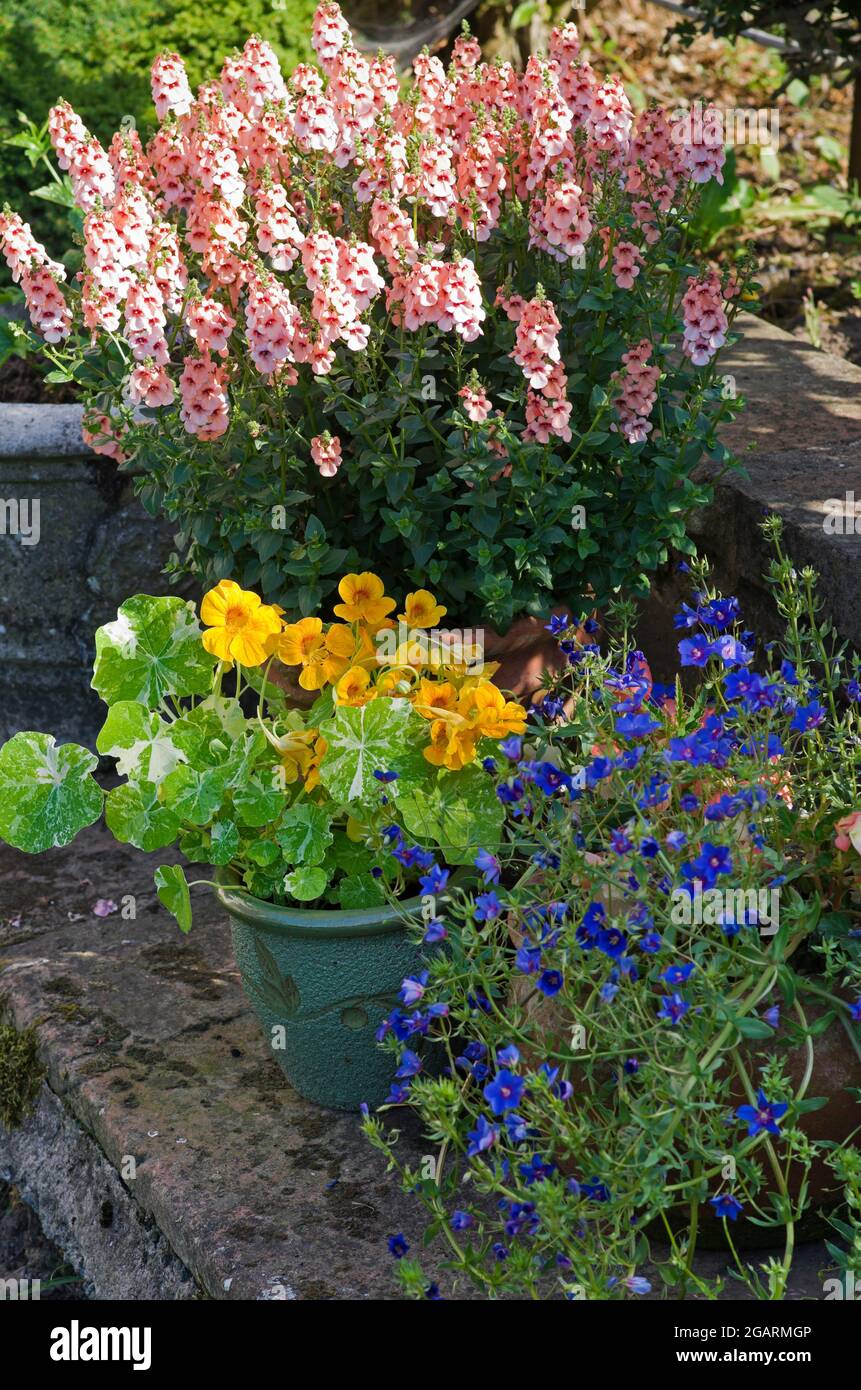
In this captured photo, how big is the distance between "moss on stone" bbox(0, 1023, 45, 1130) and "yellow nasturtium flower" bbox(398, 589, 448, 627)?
3.13 feet

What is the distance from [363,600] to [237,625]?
21 cm

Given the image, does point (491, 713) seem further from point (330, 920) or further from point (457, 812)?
point (330, 920)

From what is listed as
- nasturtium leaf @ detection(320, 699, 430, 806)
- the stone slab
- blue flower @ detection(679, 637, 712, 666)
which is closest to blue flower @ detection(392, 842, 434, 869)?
nasturtium leaf @ detection(320, 699, 430, 806)

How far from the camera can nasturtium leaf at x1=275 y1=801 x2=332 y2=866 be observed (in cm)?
221

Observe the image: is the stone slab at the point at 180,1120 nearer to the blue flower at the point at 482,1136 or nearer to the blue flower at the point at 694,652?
the blue flower at the point at 482,1136

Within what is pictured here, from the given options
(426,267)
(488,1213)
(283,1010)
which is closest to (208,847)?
(283,1010)

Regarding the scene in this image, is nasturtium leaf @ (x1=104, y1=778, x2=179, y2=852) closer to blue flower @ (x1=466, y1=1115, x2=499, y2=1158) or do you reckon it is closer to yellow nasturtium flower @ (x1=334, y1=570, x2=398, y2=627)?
yellow nasturtium flower @ (x1=334, y1=570, x2=398, y2=627)

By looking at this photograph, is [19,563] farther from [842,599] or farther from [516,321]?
[842,599]

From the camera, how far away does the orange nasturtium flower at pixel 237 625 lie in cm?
227

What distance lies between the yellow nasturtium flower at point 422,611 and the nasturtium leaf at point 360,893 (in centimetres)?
39

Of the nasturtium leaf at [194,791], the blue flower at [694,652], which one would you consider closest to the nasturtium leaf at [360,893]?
the nasturtium leaf at [194,791]

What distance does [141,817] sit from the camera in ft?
7.50

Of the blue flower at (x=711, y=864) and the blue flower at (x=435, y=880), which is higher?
the blue flower at (x=711, y=864)

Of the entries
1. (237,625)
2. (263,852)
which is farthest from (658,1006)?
(237,625)
